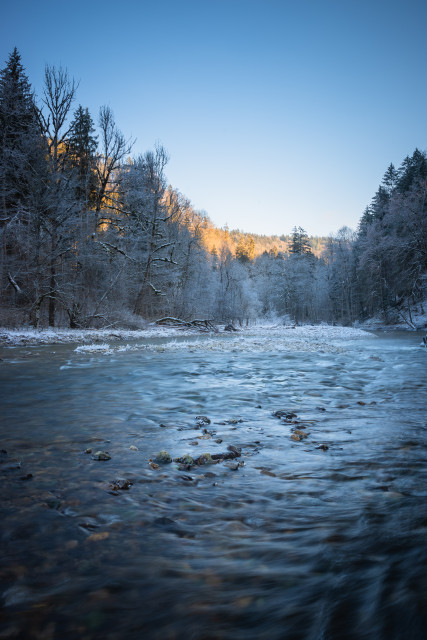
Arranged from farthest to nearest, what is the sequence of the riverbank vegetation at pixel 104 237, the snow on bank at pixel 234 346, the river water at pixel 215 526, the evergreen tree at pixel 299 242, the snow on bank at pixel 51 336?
the evergreen tree at pixel 299 242, the riverbank vegetation at pixel 104 237, the snow on bank at pixel 51 336, the snow on bank at pixel 234 346, the river water at pixel 215 526

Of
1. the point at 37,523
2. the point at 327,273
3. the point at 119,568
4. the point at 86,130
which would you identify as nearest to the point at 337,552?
the point at 119,568

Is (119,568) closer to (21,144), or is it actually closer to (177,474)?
(177,474)

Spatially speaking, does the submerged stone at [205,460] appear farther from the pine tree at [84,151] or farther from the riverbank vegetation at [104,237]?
the pine tree at [84,151]

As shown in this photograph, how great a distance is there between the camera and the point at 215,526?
2.37 meters

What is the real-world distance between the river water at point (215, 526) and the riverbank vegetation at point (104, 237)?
18337 mm

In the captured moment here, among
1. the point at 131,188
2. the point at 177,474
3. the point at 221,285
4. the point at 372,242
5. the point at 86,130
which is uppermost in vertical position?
the point at 86,130

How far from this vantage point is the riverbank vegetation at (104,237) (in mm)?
21000

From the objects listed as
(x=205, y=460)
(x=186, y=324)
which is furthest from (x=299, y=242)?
(x=205, y=460)

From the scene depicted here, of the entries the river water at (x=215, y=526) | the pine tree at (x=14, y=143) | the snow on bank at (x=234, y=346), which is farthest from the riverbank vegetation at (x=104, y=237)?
the river water at (x=215, y=526)

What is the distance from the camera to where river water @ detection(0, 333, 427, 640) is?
1.64m

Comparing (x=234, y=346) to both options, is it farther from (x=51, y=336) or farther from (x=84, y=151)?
(x=84, y=151)

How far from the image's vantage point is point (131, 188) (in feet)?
105

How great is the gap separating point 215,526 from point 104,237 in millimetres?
28872

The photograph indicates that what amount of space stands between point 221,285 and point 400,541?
52746mm
